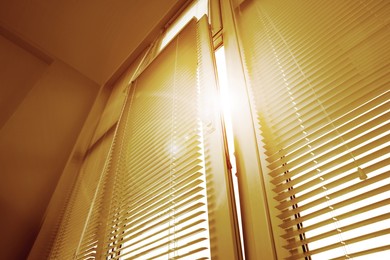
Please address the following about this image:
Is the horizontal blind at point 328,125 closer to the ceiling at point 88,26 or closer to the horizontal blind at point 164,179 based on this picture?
the horizontal blind at point 164,179

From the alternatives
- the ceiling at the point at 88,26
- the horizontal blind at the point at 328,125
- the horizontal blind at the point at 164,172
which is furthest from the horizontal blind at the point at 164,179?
the ceiling at the point at 88,26

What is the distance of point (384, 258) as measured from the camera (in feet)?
1.79

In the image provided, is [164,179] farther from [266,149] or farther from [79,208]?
[79,208]

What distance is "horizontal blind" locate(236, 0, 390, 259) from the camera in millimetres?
589

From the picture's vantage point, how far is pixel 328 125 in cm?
71

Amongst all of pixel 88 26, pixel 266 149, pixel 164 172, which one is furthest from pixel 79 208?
pixel 88 26

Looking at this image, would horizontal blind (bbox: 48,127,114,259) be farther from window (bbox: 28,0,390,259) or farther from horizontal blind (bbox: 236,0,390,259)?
horizontal blind (bbox: 236,0,390,259)

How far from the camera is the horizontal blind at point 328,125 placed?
23.2 inches

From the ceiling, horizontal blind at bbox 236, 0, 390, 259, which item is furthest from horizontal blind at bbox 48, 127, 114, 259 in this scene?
the ceiling

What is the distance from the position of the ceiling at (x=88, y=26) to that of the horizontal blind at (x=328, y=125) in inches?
66.6

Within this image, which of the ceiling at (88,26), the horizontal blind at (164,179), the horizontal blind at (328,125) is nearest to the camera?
the horizontal blind at (328,125)

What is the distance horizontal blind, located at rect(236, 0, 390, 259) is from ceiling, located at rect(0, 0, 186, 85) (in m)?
1.69

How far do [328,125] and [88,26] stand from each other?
2586 millimetres

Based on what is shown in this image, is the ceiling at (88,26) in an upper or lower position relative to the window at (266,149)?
upper
